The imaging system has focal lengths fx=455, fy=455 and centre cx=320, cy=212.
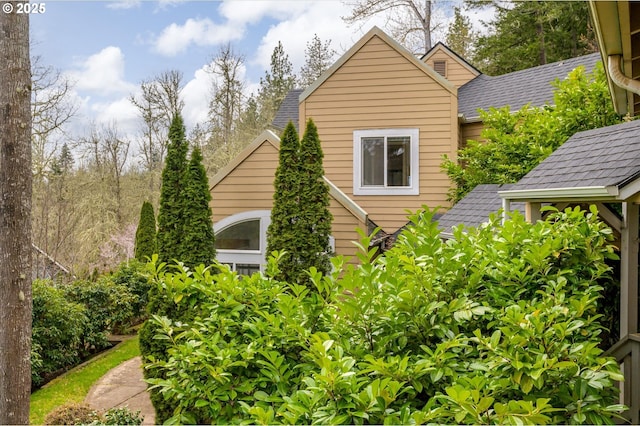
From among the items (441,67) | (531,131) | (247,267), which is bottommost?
(247,267)

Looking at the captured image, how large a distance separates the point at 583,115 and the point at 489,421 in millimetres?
8025

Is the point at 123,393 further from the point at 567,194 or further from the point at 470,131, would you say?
the point at 470,131

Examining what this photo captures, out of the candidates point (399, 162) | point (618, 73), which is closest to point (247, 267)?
point (399, 162)

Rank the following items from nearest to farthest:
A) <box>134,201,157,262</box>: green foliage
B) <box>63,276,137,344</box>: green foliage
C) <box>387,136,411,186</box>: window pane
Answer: <box>63,276,137,344</box>: green foliage → <box>387,136,411,186</box>: window pane → <box>134,201,157,262</box>: green foliage

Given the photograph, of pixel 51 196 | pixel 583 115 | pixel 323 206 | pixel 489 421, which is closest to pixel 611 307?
pixel 489 421

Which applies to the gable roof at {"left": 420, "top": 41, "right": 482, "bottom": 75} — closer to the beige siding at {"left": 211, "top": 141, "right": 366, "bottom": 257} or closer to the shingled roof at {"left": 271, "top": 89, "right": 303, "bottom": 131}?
the shingled roof at {"left": 271, "top": 89, "right": 303, "bottom": 131}

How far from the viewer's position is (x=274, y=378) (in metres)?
2.57

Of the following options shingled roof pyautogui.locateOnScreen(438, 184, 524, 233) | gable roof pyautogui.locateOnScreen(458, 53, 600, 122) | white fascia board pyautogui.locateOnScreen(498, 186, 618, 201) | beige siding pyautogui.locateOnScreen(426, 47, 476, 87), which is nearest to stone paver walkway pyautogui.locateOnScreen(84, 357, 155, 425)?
shingled roof pyautogui.locateOnScreen(438, 184, 524, 233)

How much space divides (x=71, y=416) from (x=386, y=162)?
7.75 meters

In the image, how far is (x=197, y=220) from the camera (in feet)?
25.5

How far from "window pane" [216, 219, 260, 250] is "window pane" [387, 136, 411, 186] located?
132 inches

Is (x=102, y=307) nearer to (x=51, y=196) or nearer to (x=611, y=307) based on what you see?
(x=51, y=196)

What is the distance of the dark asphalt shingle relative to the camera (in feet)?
13.3

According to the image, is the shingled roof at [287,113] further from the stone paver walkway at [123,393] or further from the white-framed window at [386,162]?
the stone paver walkway at [123,393]
